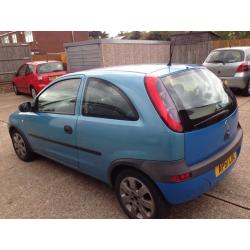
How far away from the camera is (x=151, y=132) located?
98.2 inches

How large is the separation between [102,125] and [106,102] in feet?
0.81

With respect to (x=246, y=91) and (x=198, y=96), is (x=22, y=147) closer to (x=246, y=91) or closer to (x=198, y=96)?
(x=198, y=96)

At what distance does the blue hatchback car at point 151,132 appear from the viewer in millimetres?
2486

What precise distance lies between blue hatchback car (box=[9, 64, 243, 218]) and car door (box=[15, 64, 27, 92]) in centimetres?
891

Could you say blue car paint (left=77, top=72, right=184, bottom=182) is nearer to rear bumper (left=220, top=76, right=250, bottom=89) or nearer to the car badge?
the car badge

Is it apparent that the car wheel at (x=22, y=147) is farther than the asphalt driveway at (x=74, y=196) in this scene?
Yes

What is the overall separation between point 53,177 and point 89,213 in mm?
1168

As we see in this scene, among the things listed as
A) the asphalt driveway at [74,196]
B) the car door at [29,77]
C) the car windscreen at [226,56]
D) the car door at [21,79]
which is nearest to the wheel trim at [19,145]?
the asphalt driveway at [74,196]

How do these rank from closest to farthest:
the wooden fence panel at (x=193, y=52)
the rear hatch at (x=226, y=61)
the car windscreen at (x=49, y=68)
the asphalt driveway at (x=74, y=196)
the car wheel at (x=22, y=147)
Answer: the asphalt driveway at (x=74, y=196) → the car wheel at (x=22, y=147) → the rear hatch at (x=226, y=61) → the car windscreen at (x=49, y=68) → the wooden fence panel at (x=193, y=52)

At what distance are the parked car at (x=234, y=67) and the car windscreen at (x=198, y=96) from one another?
558cm

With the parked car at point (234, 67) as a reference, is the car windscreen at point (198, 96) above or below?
above

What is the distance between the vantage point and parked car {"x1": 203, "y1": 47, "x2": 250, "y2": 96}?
829cm

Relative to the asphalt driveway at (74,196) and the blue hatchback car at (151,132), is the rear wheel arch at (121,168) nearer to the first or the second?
the blue hatchback car at (151,132)

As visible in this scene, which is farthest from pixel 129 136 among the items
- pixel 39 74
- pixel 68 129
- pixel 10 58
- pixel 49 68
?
pixel 10 58
